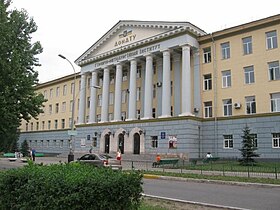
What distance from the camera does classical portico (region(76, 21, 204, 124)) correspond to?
37.5 metres

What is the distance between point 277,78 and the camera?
31938 millimetres

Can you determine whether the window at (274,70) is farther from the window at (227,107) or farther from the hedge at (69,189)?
the hedge at (69,189)

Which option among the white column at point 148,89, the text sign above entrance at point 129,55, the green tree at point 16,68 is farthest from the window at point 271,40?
the green tree at point 16,68

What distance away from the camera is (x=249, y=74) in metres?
34.2

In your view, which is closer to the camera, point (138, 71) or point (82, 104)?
point (138, 71)

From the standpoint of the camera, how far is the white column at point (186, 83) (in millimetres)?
35750

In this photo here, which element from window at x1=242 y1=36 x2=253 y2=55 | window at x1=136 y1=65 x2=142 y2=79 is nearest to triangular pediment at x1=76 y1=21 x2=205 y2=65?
window at x1=136 y1=65 x2=142 y2=79

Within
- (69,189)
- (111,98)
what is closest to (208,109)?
(111,98)

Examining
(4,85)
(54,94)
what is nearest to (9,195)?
(4,85)

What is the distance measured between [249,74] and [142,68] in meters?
15.5

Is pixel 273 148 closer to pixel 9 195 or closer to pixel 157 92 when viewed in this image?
pixel 157 92

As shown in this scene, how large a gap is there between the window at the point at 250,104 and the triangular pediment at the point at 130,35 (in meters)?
10.3

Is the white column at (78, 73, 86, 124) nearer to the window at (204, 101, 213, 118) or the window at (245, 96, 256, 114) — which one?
the window at (204, 101, 213, 118)

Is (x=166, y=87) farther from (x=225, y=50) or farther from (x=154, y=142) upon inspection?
(x=225, y=50)
